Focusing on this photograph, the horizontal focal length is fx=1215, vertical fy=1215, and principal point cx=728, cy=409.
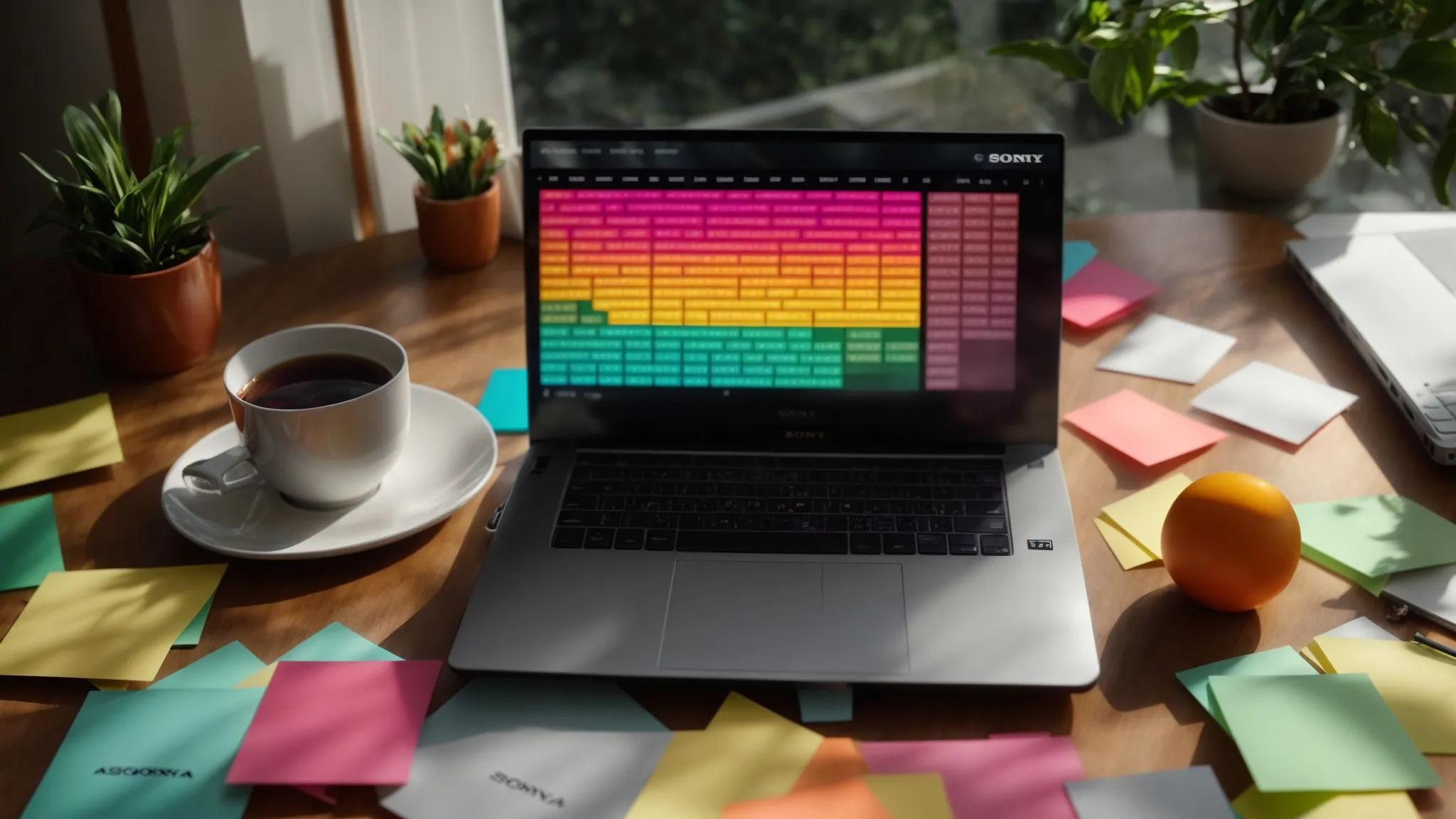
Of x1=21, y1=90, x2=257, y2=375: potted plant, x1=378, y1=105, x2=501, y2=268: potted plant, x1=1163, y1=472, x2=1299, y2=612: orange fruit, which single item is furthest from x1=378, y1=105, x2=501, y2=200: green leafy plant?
x1=1163, y1=472, x2=1299, y2=612: orange fruit

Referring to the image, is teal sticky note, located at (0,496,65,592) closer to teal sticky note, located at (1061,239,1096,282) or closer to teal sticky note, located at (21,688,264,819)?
teal sticky note, located at (21,688,264,819)

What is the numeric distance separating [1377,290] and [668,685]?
761 millimetres

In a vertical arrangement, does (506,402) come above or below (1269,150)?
below

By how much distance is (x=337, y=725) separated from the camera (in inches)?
28.0

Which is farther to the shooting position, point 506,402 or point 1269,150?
point 1269,150

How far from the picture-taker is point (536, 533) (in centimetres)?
83

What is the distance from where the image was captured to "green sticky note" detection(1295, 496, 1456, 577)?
32.1 inches

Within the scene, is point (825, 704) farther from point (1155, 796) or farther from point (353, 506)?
point (353, 506)

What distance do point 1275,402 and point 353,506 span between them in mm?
740

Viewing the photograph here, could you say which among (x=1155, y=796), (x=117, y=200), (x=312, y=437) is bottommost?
(x=1155, y=796)

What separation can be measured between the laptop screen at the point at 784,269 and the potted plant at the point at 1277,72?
0.40 metres

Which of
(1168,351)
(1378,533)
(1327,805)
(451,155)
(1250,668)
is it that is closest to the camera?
(1327,805)

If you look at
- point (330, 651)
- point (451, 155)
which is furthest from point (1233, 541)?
point (451, 155)

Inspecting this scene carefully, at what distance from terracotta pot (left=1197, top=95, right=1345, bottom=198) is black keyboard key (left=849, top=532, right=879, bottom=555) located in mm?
774
